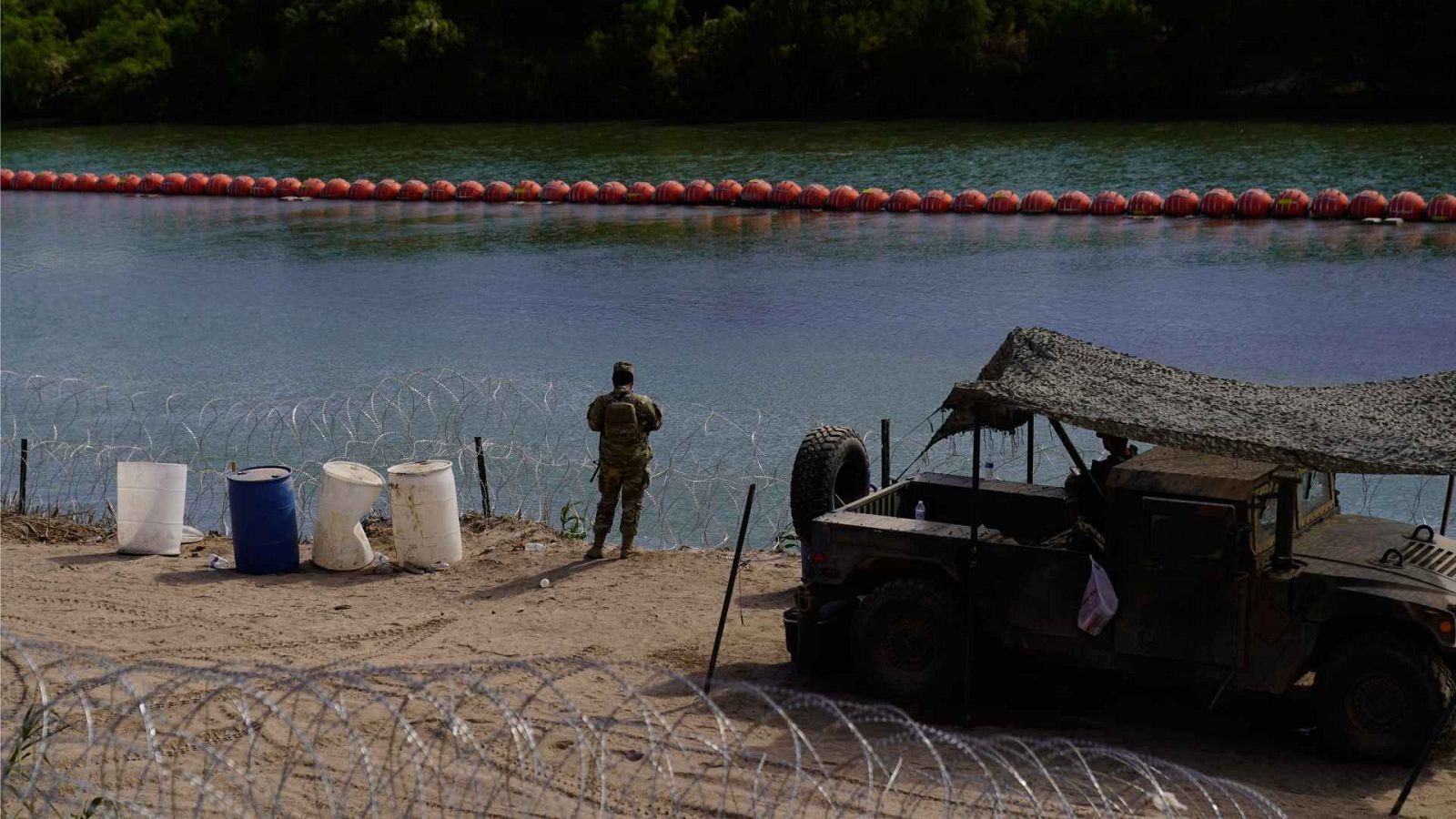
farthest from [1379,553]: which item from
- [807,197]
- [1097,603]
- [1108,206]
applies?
[807,197]

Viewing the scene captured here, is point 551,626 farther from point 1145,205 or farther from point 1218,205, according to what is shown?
point 1145,205

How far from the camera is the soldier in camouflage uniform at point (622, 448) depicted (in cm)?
1595

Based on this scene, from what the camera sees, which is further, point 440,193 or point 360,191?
point 360,191

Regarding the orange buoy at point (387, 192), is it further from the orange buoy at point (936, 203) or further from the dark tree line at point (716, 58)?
the dark tree line at point (716, 58)

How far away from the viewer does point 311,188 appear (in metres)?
55.0

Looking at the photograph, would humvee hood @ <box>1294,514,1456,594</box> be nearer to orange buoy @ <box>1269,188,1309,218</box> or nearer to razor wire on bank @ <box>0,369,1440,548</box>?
razor wire on bank @ <box>0,369,1440,548</box>

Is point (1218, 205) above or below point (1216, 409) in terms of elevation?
below

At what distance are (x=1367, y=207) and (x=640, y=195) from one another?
20.0 metres

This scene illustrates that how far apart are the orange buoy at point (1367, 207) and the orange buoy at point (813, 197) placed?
44.9 ft

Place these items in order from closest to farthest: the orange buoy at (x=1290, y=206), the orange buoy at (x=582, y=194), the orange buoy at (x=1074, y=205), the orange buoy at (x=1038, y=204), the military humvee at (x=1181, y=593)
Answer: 1. the military humvee at (x=1181, y=593)
2. the orange buoy at (x=1290, y=206)
3. the orange buoy at (x=1074, y=205)
4. the orange buoy at (x=1038, y=204)
5. the orange buoy at (x=582, y=194)

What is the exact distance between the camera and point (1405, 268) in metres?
35.8

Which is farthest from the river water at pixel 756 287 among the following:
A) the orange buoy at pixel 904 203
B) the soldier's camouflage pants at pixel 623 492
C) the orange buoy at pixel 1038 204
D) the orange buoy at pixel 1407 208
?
the soldier's camouflage pants at pixel 623 492

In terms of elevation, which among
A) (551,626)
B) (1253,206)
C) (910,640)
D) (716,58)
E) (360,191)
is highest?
(716,58)

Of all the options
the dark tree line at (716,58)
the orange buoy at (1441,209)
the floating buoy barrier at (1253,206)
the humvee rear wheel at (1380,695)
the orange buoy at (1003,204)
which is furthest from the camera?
the dark tree line at (716,58)
